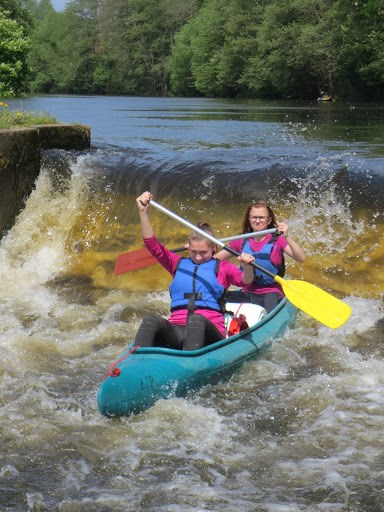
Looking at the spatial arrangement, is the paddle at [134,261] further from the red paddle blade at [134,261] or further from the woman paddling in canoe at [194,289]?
the woman paddling in canoe at [194,289]

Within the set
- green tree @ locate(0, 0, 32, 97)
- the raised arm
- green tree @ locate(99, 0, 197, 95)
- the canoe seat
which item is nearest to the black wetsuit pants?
the canoe seat

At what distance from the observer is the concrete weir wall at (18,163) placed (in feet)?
29.6

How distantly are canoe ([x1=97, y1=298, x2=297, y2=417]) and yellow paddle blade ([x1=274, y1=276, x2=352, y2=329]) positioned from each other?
0.42m

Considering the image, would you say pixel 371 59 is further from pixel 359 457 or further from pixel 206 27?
pixel 359 457

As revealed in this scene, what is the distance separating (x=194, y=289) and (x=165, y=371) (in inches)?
31.9

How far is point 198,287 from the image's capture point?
18.8 ft

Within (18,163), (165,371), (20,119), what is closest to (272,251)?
(165,371)

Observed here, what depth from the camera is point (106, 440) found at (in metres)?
4.72

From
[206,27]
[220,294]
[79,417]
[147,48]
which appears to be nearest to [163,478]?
[79,417]

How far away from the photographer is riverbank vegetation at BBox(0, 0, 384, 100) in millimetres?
32062

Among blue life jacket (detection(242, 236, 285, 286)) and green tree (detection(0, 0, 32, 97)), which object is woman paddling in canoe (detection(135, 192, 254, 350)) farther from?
green tree (detection(0, 0, 32, 97))

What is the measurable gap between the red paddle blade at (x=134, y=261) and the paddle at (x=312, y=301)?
2.41ft

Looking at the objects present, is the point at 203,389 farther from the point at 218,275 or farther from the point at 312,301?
the point at 312,301

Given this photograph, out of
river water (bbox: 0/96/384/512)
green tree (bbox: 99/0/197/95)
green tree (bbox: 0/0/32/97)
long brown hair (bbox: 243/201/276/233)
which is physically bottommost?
river water (bbox: 0/96/384/512)
